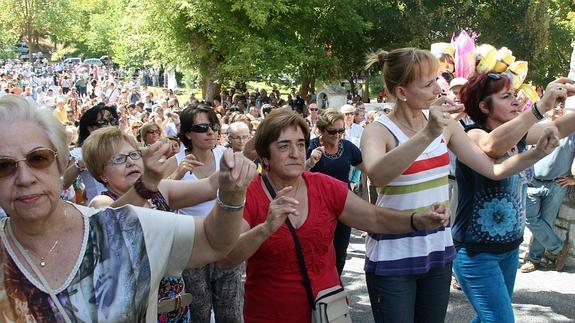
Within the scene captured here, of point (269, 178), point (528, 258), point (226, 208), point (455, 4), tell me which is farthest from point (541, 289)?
point (455, 4)

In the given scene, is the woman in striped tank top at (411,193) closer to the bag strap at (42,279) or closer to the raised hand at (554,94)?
the raised hand at (554,94)

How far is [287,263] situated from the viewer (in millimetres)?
2955

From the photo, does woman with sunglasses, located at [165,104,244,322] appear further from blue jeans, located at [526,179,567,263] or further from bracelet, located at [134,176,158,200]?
blue jeans, located at [526,179,567,263]

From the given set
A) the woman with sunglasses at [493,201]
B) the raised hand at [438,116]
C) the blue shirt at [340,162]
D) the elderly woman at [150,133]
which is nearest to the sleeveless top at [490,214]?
the woman with sunglasses at [493,201]

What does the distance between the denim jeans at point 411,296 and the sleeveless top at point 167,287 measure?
3.23 ft

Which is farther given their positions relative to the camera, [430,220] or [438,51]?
[438,51]

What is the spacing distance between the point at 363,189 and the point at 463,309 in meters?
4.69

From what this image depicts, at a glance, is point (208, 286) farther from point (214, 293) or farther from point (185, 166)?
point (185, 166)

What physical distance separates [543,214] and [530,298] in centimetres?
129

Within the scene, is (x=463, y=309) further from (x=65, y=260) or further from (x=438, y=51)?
(x=65, y=260)

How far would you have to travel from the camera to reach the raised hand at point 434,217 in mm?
2864

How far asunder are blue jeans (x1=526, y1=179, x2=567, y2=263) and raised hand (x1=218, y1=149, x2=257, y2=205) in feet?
18.9

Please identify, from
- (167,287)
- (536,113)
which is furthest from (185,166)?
(536,113)

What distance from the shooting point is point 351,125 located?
10609mm
